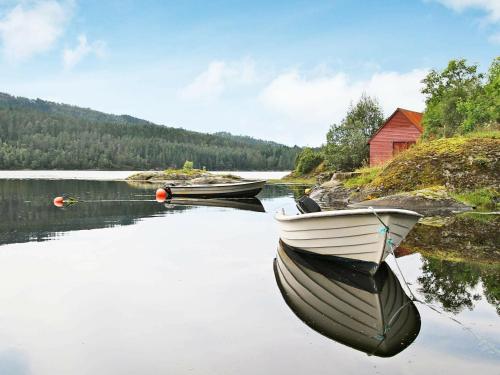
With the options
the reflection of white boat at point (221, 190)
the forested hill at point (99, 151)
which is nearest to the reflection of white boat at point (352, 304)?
the reflection of white boat at point (221, 190)

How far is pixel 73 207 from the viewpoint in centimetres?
2725

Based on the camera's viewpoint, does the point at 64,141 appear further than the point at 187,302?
Yes

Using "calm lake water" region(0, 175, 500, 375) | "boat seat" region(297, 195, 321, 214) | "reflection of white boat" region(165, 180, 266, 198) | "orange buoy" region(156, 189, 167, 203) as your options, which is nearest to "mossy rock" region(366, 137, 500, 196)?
"reflection of white boat" region(165, 180, 266, 198)

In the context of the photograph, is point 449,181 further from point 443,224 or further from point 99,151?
point 99,151

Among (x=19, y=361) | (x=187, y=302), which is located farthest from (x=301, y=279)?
(x=19, y=361)

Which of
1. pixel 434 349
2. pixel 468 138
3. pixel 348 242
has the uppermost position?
pixel 468 138

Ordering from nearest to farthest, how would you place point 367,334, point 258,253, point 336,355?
point 336,355 → point 367,334 → point 258,253

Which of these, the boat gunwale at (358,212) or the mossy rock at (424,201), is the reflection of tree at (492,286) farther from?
the mossy rock at (424,201)

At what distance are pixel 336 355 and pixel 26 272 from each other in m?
8.04

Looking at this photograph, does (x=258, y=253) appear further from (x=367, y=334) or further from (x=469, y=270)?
(x=367, y=334)

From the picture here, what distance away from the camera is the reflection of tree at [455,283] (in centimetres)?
825

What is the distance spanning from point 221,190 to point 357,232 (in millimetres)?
26146

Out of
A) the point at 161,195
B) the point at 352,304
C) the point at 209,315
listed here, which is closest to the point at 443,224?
the point at 352,304

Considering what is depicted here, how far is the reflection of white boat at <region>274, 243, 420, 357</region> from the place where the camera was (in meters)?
6.75
